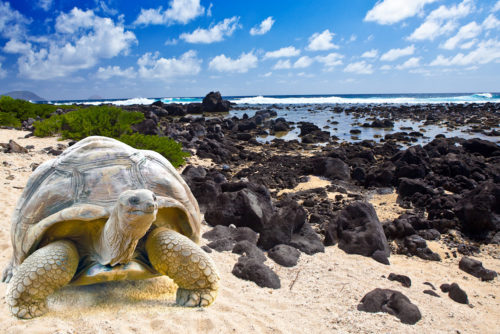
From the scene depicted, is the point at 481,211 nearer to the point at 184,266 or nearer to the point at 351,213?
the point at 351,213

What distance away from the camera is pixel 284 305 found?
3.22m

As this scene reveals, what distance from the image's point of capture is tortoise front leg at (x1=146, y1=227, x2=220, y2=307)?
281 cm

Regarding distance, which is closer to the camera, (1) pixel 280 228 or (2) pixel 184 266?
(2) pixel 184 266

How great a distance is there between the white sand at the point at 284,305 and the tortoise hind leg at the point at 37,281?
9 cm

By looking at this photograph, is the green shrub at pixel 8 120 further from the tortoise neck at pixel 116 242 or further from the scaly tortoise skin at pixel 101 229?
the tortoise neck at pixel 116 242

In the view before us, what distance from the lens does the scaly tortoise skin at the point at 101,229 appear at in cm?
252

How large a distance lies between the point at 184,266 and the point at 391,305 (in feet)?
6.43

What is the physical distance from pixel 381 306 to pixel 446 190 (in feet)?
20.8

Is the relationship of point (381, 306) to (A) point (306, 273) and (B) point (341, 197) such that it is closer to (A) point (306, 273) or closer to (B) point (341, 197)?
(A) point (306, 273)

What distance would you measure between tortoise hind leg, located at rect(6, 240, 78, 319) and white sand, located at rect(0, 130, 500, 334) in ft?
0.29

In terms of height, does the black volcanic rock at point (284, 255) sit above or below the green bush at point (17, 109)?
below

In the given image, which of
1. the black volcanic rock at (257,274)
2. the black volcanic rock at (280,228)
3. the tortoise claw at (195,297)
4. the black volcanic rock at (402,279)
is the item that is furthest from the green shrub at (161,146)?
the tortoise claw at (195,297)

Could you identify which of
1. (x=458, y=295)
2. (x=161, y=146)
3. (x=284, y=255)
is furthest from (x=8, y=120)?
(x=458, y=295)

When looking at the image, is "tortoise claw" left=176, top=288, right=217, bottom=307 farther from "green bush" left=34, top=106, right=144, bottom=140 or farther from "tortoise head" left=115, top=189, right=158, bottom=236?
"green bush" left=34, top=106, right=144, bottom=140
